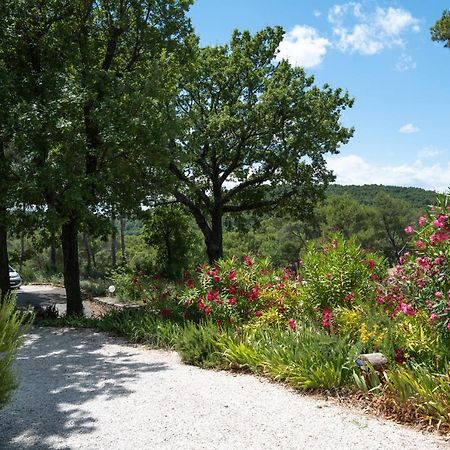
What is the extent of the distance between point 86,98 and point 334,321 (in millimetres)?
6976

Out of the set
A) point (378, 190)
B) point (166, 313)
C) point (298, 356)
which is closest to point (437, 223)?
point (298, 356)

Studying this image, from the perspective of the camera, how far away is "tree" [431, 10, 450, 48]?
448 inches

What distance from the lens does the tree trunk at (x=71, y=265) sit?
36.6 feet

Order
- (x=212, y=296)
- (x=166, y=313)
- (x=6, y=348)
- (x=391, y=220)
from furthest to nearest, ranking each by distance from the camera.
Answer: (x=391, y=220)
(x=166, y=313)
(x=212, y=296)
(x=6, y=348)

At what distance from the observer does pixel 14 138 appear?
9234 millimetres

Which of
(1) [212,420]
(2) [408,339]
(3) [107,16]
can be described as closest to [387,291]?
(2) [408,339]

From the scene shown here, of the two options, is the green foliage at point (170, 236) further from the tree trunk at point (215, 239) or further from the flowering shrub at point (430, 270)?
the flowering shrub at point (430, 270)

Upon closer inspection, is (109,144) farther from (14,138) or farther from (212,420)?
(212,420)

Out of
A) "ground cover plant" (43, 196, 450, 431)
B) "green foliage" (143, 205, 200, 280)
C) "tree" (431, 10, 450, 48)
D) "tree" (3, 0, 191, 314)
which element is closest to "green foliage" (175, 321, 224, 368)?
"ground cover plant" (43, 196, 450, 431)

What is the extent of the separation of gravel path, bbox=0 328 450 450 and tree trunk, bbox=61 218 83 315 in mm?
5142

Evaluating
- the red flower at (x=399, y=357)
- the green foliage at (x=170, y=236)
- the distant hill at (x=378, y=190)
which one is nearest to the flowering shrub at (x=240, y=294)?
the red flower at (x=399, y=357)

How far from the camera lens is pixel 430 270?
13.9ft

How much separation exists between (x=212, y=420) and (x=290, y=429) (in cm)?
73

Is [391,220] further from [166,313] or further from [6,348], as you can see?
[6,348]
